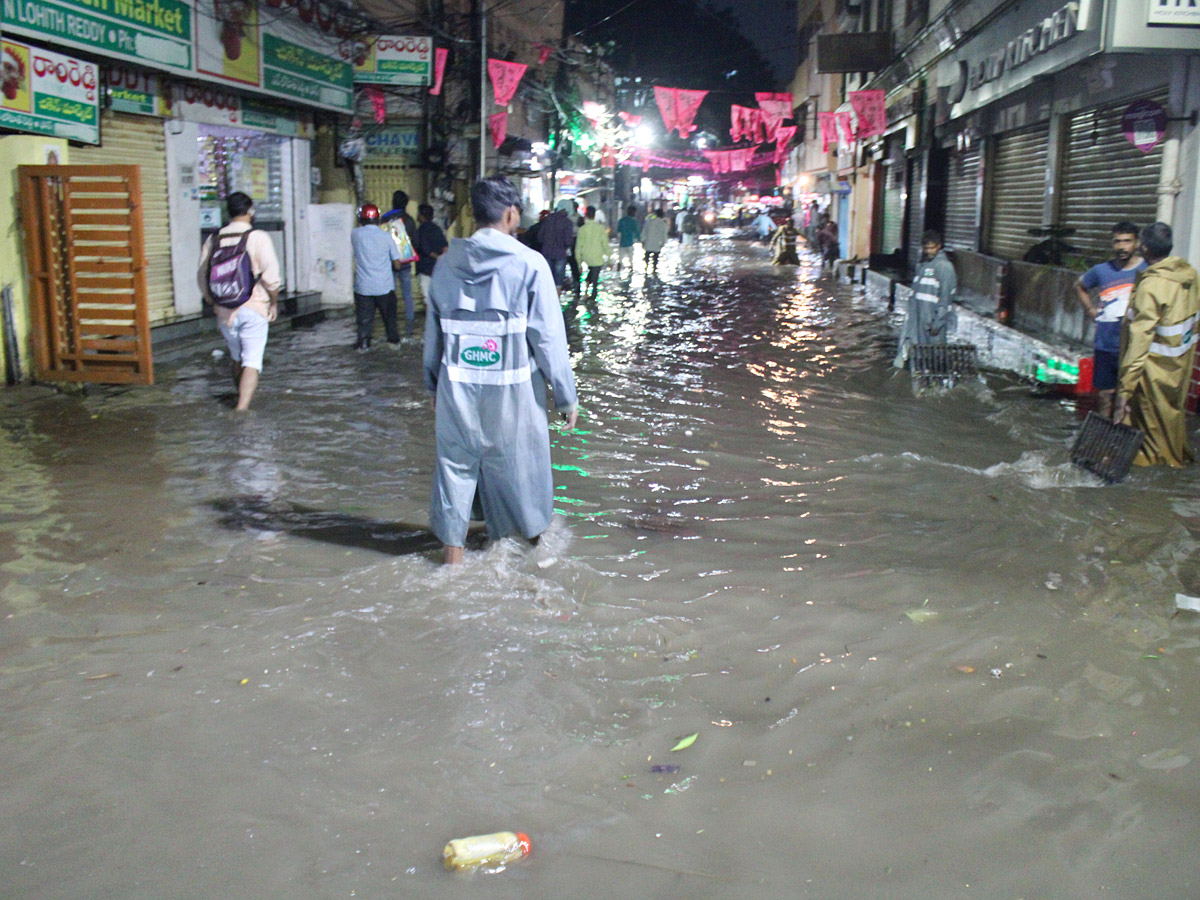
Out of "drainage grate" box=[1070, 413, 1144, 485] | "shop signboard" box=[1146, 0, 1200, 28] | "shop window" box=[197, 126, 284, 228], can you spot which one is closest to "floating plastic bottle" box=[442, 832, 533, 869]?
"drainage grate" box=[1070, 413, 1144, 485]

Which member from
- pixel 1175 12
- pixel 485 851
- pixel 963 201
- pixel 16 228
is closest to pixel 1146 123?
pixel 1175 12

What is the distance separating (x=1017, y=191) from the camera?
1562cm

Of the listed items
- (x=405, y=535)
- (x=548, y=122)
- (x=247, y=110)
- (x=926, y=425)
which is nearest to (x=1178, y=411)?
(x=926, y=425)

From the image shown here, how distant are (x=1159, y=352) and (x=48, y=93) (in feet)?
32.6

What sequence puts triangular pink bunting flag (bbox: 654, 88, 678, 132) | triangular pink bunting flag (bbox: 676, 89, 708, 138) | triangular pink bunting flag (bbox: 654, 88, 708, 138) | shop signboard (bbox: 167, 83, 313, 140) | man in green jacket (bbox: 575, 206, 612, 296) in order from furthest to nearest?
triangular pink bunting flag (bbox: 676, 89, 708, 138) < triangular pink bunting flag (bbox: 654, 88, 708, 138) < triangular pink bunting flag (bbox: 654, 88, 678, 132) < man in green jacket (bbox: 575, 206, 612, 296) < shop signboard (bbox: 167, 83, 313, 140)

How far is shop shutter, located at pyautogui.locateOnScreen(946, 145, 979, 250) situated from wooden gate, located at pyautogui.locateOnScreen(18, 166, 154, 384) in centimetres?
1299

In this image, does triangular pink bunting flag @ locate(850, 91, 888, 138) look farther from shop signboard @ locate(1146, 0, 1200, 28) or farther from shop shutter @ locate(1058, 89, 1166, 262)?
shop signboard @ locate(1146, 0, 1200, 28)

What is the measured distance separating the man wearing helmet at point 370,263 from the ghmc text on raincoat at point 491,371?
7.71 metres

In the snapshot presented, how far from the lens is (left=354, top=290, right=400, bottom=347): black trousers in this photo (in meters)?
12.9

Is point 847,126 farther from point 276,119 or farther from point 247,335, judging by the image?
point 247,335

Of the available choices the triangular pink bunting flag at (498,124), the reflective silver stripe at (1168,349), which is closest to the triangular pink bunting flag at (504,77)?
the triangular pink bunting flag at (498,124)

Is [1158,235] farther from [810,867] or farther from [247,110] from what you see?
[247,110]

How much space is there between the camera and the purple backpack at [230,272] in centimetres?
868

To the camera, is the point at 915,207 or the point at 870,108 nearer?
the point at 915,207
